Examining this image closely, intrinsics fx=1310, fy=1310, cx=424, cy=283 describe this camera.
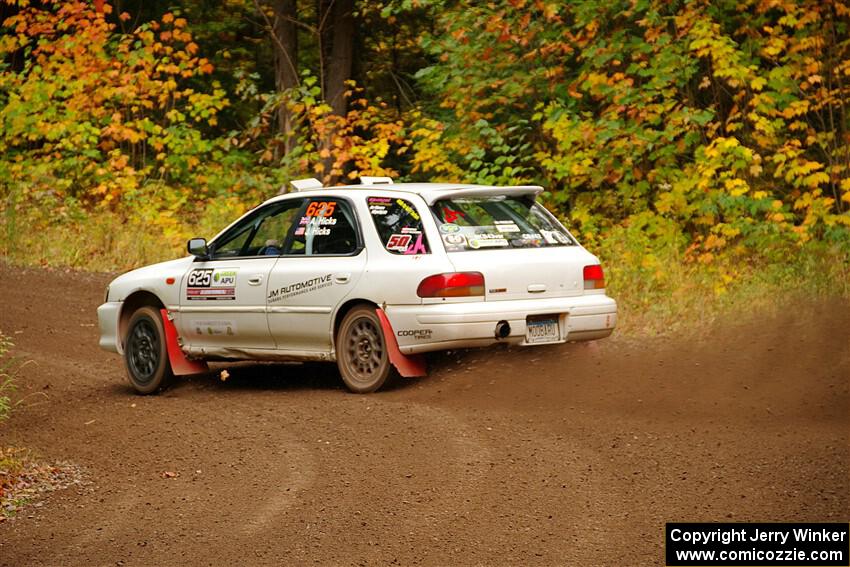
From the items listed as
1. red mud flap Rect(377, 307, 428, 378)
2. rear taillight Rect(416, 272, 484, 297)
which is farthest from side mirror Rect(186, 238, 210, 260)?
rear taillight Rect(416, 272, 484, 297)

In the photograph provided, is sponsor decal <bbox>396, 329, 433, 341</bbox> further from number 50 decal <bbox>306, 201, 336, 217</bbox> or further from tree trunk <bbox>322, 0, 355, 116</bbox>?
tree trunk <bbox>322, 0, 355, 116</bbox>

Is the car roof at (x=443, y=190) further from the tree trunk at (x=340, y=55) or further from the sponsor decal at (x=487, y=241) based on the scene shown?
the tree trunk at (x=340, y=55)

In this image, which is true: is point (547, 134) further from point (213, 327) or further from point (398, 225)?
point (398, 225)

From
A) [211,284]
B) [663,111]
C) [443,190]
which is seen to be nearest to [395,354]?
[443,190]

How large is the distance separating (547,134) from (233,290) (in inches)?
350

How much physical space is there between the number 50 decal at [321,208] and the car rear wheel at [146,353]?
1836 mm

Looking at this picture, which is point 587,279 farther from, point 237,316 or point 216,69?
point 216,69

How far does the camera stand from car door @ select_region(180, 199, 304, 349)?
36.9 feet

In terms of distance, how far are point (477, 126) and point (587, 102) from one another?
1.90m

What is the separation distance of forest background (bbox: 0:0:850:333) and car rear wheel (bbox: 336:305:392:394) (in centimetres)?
402

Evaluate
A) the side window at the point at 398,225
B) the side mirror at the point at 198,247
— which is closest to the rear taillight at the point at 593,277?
the side window at the point at 398,225

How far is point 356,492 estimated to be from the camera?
7.38m

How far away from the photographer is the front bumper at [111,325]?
1213 centimetres

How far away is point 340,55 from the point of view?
77.5ft
